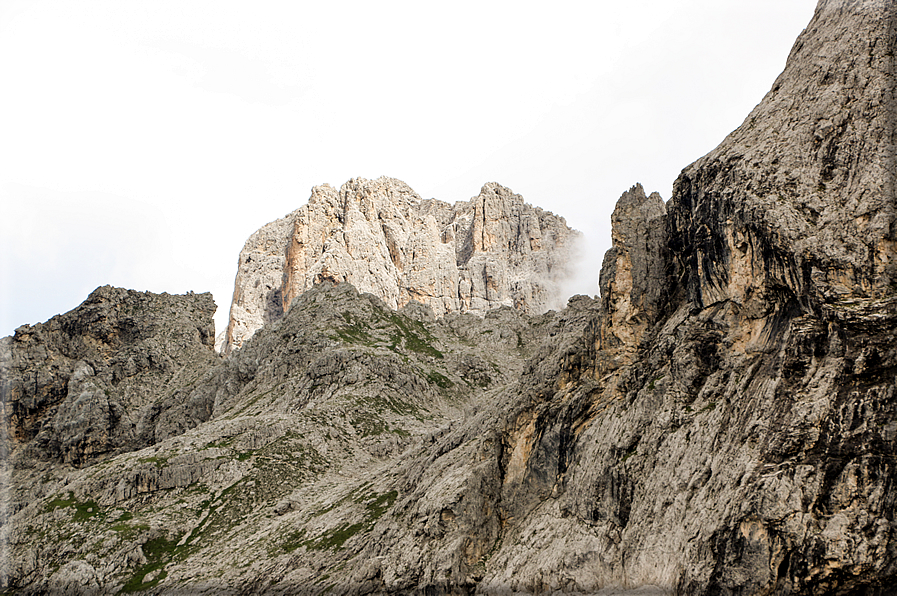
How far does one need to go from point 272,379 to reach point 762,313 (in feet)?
338

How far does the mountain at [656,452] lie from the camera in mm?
37812

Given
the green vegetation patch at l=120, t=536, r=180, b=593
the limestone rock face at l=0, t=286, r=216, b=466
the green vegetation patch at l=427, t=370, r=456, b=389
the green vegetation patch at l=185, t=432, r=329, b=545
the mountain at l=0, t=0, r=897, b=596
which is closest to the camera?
the mountain at l=0, t=0, r=897, b=596

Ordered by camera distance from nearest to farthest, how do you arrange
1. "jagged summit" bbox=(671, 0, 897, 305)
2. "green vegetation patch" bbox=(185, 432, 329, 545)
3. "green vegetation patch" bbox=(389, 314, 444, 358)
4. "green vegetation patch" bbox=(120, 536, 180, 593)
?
"jagged summit" bbox=(671, 0, 897, 305) < "green vegetation patch" bbox=(120, 536, 180, 593) < "green vegetation patch" bbox=(185, 432, 329, 545) < "green vegetation patch" bbox=(389, 314, 444, 358)

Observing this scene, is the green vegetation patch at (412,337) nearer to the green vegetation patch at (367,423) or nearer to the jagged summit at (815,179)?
the green vegetation patch at (367,423)

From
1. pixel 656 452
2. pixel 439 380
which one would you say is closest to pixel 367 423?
pixel 439 380

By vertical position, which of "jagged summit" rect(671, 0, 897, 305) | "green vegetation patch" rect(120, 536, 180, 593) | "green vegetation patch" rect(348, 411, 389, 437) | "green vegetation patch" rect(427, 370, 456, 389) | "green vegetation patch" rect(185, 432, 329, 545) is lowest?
"green vegetation patch" rect(120, 536, 180, 593)

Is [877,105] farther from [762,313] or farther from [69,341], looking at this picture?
[69,341]

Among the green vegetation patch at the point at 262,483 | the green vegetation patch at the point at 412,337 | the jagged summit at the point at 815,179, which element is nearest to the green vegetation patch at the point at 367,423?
the green vegetation patch at the point at 262,483

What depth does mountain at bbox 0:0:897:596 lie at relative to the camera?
37.8 meters

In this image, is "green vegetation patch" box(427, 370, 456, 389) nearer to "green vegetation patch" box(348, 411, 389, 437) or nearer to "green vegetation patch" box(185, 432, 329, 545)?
"green vegetation patch" box(348, 411, 389, 437)

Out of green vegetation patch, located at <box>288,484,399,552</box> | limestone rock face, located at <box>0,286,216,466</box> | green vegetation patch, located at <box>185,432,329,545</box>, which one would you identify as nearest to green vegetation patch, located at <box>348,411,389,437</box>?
green vegetation patch, located at <box>185,432,329,545</box>

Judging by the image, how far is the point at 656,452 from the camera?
47969 millimetres

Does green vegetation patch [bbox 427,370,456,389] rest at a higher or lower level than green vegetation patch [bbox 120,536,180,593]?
higher

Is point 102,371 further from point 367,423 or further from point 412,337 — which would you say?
point 367,423
